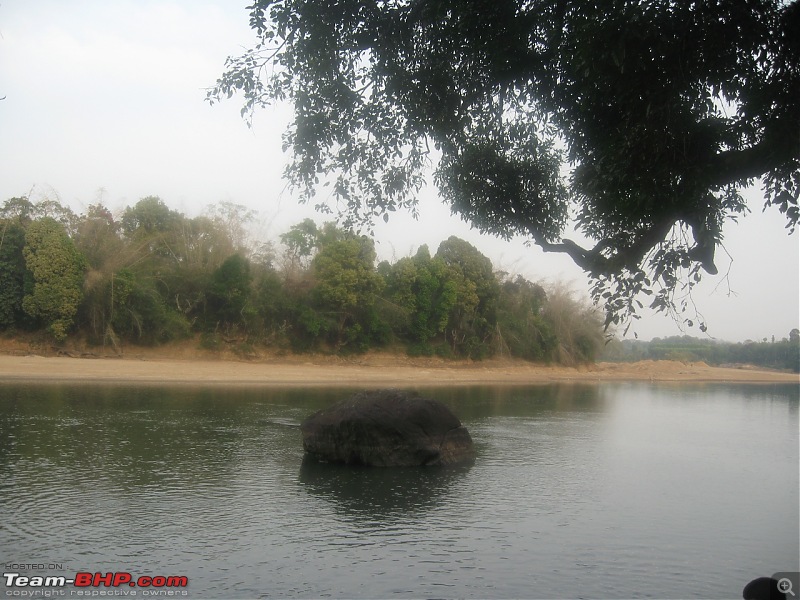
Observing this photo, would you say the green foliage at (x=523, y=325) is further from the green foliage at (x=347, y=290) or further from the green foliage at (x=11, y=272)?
the green foliage at (x=11, y=272)

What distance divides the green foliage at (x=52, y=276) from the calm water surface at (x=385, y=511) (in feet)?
60.1

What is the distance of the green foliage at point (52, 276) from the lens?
3500cm

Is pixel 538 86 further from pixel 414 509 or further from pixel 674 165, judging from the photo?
pixel 414 509

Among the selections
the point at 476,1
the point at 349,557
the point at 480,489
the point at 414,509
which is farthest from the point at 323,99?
the point at 480,489

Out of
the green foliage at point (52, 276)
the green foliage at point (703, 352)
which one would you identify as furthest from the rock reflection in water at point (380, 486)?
the green foliage at point (703, 352)

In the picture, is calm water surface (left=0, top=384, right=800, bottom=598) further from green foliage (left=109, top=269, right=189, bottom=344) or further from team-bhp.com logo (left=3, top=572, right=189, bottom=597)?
green foliage (left=109, top=269, right=189, bottom=344)

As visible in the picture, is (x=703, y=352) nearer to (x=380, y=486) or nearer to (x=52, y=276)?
(x=52, y=276)

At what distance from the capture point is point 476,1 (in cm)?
611

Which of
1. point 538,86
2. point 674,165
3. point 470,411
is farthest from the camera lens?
point 470,411

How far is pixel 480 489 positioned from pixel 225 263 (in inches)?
1292

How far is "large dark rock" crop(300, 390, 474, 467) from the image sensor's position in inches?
497

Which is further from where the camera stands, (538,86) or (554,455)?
(554,455)

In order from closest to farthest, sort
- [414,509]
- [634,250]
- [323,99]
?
[634,250], [323,99], [414,509]

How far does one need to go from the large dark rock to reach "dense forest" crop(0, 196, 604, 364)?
80.3 ft
